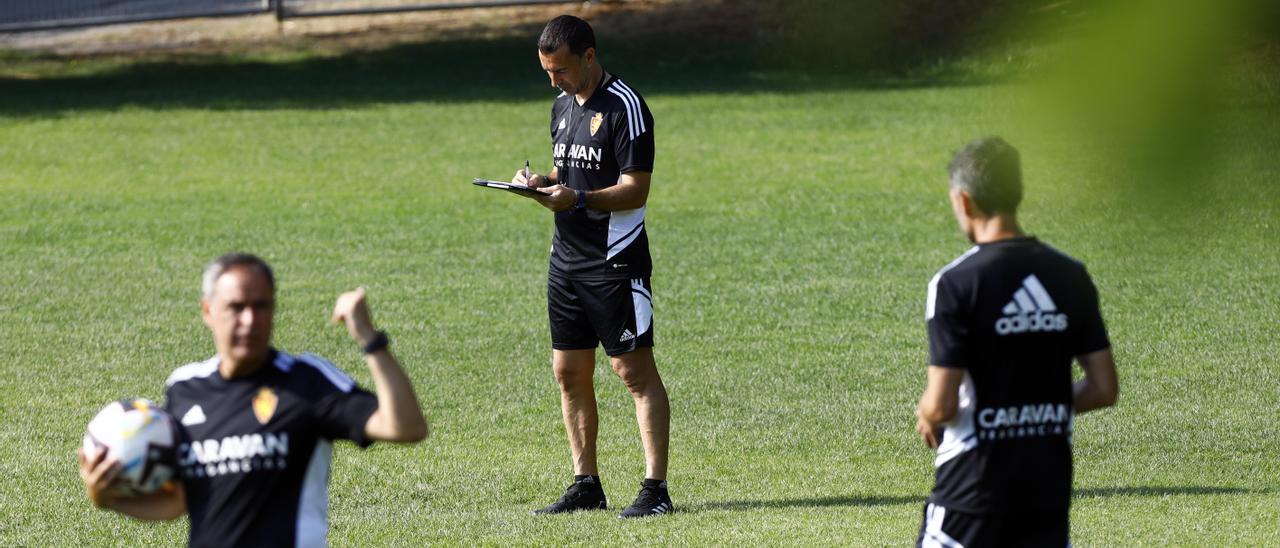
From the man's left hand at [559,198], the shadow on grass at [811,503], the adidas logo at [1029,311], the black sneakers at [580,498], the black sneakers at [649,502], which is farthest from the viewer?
the shadow on grass at [811,503]

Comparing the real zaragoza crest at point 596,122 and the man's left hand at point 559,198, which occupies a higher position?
the real zaragoza crest at point 596,122

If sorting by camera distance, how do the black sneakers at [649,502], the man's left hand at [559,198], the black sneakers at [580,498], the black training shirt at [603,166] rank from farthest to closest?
the black sneakers at [580,498] < the black sneakers at [649,502] < the black training shirt at [603,166] < the man's left hand at [559,198]

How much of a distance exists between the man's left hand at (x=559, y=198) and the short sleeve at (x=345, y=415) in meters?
2.48

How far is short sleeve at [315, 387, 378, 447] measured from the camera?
3.60m

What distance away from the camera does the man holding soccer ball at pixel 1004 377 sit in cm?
368

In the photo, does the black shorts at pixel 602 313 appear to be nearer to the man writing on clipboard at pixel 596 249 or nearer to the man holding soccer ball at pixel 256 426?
the man writing on clipboard at pixel 596 249

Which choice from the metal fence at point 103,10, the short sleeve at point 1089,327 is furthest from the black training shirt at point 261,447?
the metal fence at point 103,10

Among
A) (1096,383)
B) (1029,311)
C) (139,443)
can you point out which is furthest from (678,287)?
(139,443)

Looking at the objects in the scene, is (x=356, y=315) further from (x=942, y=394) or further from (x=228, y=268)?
(x=942, y=394)

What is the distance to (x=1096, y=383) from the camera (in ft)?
12.9

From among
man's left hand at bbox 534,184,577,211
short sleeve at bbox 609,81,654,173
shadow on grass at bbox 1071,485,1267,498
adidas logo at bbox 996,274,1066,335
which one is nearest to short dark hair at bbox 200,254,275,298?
adidas logo at bbox 996,274,1066,335

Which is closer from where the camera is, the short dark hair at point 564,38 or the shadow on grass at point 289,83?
the short dark hair at point 564,38

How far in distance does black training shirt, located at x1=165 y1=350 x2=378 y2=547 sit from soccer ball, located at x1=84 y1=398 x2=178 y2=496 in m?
0.05

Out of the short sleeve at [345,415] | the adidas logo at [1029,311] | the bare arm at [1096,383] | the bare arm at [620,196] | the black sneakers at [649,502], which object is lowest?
the black sneakers at [649,502]
